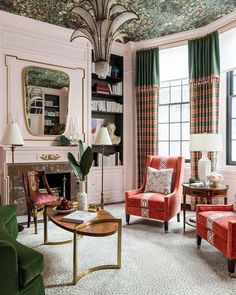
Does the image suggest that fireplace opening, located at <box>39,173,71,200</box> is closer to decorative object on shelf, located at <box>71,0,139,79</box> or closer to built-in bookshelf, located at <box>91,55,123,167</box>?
built-in bookshelf, located at <box>91,55,123,167</box>

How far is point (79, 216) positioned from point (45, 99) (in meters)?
2.66

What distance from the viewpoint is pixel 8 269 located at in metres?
1.55

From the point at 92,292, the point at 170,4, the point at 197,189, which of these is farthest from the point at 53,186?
the point at 170,4

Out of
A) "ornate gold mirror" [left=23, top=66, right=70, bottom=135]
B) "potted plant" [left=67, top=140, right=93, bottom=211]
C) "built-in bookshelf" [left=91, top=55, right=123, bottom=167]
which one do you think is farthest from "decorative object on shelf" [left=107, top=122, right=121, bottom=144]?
"potted plant" [left=67, top=140, right=93, bottom=211]

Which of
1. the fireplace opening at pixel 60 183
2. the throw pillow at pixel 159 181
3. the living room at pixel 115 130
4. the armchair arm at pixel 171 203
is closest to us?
the living room at pixel 115 130

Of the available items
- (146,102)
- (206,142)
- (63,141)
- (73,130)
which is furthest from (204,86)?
(63,141)

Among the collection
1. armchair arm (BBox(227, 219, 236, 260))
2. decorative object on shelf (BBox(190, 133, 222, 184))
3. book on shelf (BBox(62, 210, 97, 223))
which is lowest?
armchair arm (BBox(227, 219, 236, 260))

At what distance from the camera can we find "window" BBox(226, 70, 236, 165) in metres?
4.42

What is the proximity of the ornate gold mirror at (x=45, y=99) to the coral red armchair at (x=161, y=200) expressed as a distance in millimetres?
1848

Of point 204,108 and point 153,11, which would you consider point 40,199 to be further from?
point 153,11

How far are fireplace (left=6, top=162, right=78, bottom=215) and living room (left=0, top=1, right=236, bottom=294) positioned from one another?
2 centimetres

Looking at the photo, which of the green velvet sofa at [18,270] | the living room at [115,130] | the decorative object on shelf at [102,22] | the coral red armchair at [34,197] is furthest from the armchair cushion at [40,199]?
the decorative object on shelf at [102,22]

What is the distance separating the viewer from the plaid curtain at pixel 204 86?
4391mm

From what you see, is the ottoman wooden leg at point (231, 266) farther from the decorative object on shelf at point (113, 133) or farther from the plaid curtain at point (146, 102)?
the decorative object on shelf at point (113, 133)
